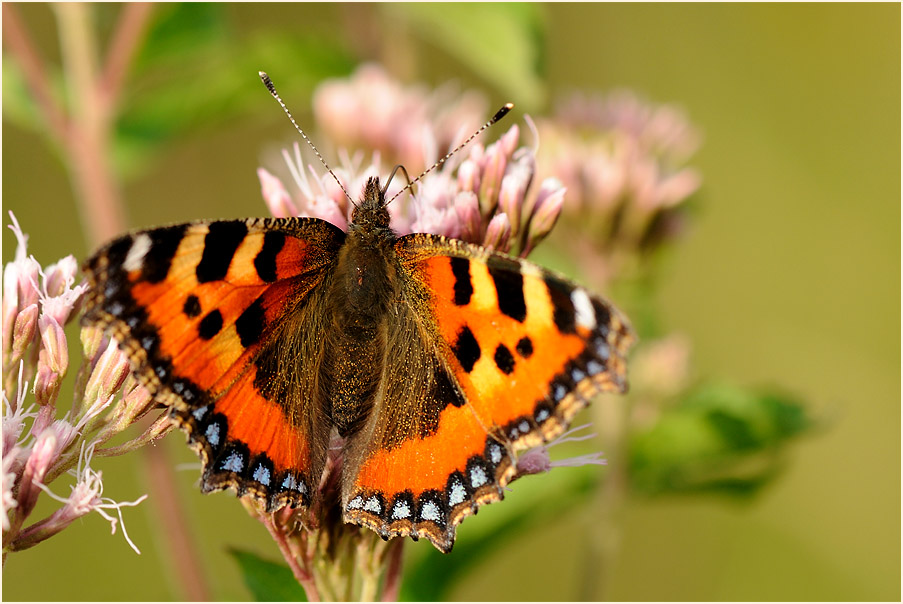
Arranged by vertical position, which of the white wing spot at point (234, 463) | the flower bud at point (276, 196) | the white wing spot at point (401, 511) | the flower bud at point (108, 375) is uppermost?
the flower bud at point (276, 196)

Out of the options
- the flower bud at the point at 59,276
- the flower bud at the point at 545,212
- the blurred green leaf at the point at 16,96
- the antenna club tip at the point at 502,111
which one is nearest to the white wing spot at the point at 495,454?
the flower bud at the point at 545,212

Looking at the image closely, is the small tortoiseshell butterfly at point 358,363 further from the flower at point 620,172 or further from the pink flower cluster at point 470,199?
the flower at point 620,172

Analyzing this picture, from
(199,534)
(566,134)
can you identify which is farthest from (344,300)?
(199,534)

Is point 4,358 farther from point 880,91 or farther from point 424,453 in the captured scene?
point 880,91

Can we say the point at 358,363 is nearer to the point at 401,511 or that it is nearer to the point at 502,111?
the point at 401,511

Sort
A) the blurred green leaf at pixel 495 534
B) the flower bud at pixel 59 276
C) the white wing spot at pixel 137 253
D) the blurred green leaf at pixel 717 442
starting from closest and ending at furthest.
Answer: the white wing spot at pixel 137 253, the flower bud at pixel 59 276, the blurred green leaf at pixel 495 534, the blurred green leaf at pixel 717 442

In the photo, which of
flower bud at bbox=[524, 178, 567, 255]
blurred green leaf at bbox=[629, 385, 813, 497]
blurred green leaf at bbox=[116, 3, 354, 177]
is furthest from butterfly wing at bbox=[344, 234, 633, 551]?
blurred green leaf at bbox=[116, 3, 354, 177]

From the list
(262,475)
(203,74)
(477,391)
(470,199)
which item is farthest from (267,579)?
(203,74)
